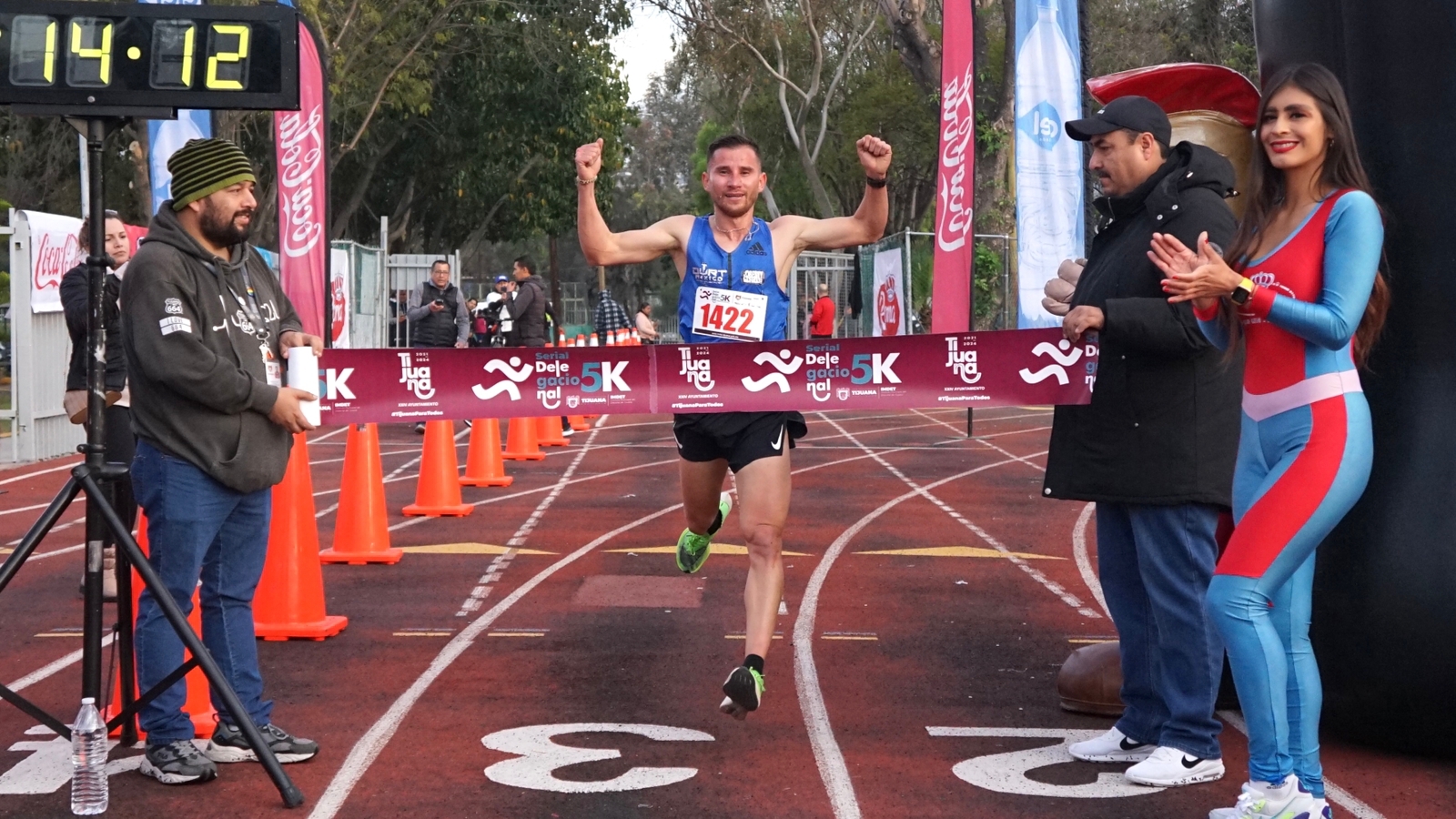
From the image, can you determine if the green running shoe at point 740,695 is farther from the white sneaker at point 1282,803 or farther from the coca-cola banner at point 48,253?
the coca-cola banner at point 48,253

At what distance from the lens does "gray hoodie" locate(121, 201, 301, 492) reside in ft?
16.7

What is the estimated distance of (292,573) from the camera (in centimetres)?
756

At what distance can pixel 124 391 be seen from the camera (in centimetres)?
838

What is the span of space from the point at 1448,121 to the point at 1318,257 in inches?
39.0

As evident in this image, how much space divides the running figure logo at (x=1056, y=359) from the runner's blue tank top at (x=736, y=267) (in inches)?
39.1

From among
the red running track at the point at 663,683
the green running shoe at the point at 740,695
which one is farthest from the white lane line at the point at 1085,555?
the green running shoe at the point at 740,695

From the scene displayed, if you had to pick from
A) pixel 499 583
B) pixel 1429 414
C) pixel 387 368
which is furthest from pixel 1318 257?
pixel 499 583

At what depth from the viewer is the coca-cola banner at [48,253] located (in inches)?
631

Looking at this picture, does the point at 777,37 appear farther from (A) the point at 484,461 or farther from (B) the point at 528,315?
(A) the point at 484,461

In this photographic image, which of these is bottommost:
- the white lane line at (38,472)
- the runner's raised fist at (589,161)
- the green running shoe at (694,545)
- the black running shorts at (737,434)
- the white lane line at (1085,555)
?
the white lane line at (1085,555)

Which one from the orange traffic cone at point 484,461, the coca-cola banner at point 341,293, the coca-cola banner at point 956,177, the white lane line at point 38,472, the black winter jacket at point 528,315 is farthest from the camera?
the coca-cola banner at point 341,293

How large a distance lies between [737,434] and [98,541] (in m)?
2.38

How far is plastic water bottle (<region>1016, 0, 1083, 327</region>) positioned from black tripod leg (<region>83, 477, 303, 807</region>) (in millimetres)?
11769

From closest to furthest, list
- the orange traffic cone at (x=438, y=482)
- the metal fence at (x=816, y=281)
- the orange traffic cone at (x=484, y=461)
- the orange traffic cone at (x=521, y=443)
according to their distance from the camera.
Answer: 1. the orange traffic cone at (x=438, y=482)
2. the orange traffic cone at (x=484, y=461)
3. the orange traffic cone at (x=521, y=443)
4. the metal fence at (x=816, y=281)
